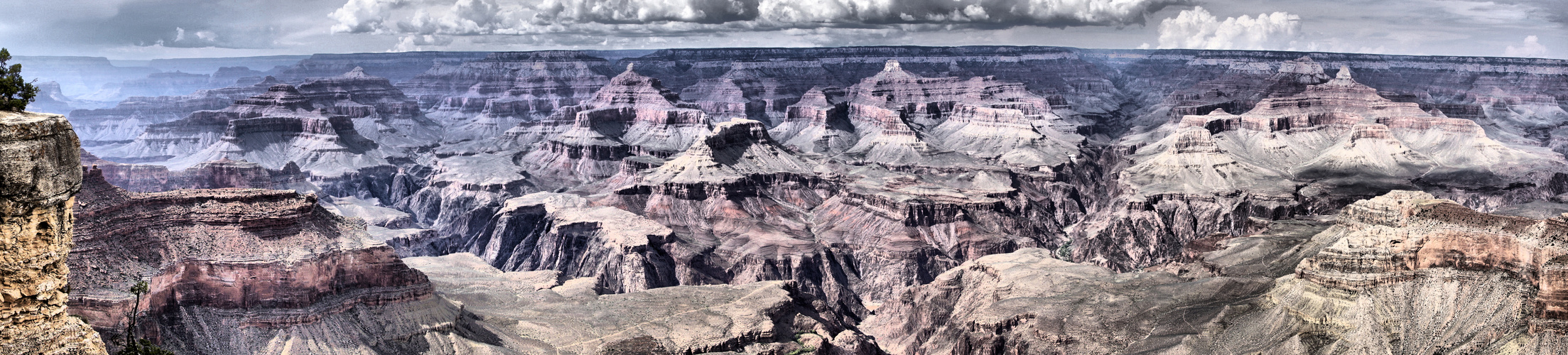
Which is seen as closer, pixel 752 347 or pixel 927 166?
pixel 752 347

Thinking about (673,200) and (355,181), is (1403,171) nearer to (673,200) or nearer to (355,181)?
(673,200)

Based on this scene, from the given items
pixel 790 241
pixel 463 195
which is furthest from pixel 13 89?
pixel 463 195

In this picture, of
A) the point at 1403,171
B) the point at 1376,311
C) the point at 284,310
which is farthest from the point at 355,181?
the point at 1403,171

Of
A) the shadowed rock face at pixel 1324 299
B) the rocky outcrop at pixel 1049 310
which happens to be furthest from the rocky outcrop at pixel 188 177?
the shadowed rock face at pixel 1324 299

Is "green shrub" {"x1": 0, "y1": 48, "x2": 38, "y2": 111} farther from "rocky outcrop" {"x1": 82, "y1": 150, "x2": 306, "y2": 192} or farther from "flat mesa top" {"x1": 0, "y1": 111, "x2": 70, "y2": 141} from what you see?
"rocky outcrop" {"x1": 82, "y1": 150, "x2": 306, "y2": 192}

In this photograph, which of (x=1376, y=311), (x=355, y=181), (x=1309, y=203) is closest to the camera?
(x=1376, y=311)

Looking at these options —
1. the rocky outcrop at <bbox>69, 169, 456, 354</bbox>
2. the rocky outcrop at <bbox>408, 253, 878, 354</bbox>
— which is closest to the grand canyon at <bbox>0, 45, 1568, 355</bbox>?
the rocky outcrop at <bbox>69, 169, 456, 354</bbox>
